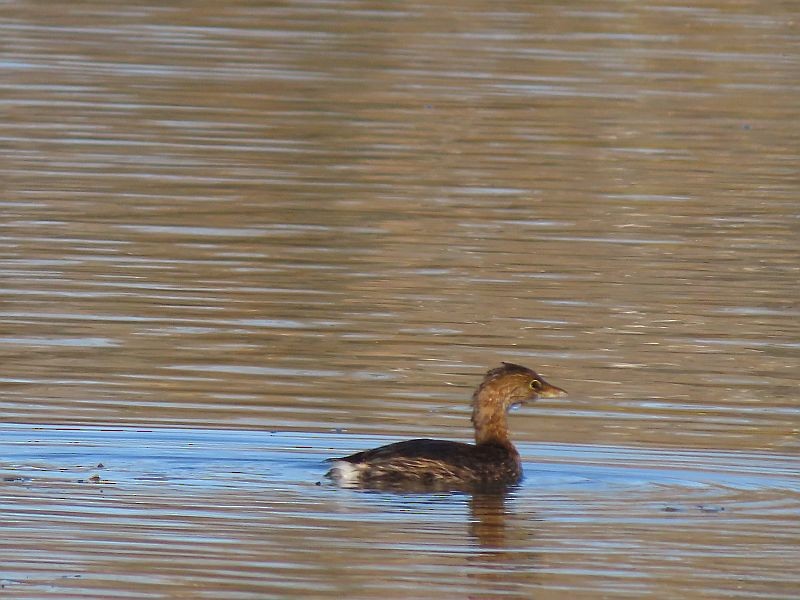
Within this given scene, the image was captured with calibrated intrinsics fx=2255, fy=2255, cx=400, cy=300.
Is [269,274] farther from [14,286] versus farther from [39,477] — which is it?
[39,477]

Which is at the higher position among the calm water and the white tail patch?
the calm water

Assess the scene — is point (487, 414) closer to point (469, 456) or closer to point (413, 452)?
point (469, 456)

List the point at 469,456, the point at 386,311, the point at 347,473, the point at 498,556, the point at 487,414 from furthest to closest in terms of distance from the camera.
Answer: the point at 386,311
the point at 487,414
the point at 469,456
the point at 347,473
the point at 498,556

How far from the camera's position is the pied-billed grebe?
11062 mm

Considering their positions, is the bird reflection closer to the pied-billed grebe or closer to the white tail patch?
the pied-billed grebe

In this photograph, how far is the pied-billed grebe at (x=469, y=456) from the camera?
11.1m

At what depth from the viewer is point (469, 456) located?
11516 mm

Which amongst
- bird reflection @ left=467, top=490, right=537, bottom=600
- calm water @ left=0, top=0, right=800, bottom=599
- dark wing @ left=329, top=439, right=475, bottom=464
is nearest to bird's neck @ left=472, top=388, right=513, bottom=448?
calm water @ left=0, top=0, right=800, bottom=599

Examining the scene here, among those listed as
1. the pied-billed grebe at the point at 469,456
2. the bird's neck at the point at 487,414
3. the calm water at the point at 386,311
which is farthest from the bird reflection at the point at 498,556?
the bird's neck at the point at 487,414

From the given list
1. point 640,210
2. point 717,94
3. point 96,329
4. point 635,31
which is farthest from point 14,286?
point 635,31

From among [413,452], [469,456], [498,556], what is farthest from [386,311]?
[498,556]

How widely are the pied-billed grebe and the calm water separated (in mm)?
143

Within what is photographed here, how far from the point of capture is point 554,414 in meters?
13.2

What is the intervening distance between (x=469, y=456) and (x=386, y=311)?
13.1 feet
